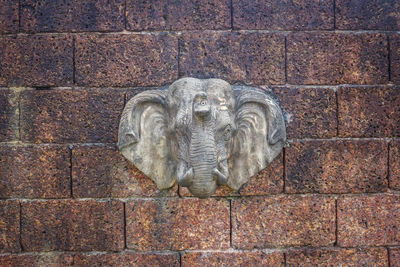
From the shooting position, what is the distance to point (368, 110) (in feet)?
8.43

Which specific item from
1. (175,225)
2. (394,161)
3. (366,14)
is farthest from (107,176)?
(366,14)

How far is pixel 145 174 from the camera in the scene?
2.45 meters

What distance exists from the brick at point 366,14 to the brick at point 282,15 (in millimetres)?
89

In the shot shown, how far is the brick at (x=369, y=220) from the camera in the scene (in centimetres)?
256

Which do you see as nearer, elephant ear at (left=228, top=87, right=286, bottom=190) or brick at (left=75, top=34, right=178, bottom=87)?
elephant ear at (left=228, top=87, right=286, bottom=190)

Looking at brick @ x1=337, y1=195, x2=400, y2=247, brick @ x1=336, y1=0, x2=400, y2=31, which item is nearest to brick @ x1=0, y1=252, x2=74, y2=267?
brick @ x1=337, y1=195, x2=400, y2=247

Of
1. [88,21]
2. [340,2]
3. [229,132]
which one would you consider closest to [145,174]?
[229,132]

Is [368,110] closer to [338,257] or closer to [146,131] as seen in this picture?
[338,257]

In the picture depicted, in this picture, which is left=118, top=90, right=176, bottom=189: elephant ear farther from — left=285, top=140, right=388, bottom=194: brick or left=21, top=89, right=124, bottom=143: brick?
left=285, top=140, right=388, bottom=194: brick

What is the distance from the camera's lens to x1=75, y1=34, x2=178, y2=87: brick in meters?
2.52

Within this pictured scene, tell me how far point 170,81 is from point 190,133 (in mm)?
593

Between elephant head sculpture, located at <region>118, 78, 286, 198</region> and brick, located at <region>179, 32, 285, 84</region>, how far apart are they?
0.15m

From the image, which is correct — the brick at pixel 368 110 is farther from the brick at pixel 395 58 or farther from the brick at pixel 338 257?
the brick at pixel 338 257

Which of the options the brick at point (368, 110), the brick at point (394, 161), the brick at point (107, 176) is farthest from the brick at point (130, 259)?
the brick at point (394, 161)
